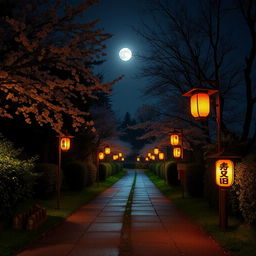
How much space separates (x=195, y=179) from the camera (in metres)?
21.2

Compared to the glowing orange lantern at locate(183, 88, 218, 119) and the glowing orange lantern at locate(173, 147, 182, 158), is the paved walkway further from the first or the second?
the glowing orange lantern at locate(173, 147, 182, 158)

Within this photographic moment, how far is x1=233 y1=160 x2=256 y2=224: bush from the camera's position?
33.0ft

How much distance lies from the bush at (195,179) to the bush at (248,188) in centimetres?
940

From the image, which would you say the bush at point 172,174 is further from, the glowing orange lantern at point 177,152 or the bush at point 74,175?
the bush at point 74,175

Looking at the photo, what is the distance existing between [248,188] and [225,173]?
3.46ft

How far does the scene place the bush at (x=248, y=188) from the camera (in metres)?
10.1

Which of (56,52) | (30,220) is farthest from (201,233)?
(56,52)

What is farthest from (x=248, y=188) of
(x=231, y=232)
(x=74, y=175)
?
(x=74, y=175)

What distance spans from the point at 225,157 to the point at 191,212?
4.91m

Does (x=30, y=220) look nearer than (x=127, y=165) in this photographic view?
Yes

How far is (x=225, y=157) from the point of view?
37.3 ft

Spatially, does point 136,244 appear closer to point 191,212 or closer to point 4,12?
point 191,212

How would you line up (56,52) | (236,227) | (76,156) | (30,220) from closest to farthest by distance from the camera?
1. (56,52)
2. (30,220)
3. (236,227)
4. (76,156)

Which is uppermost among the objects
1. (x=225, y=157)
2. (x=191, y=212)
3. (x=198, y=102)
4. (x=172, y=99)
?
(x=172, y=99)
